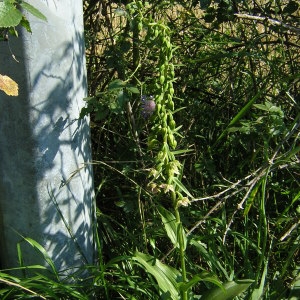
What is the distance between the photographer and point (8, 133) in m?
1.87

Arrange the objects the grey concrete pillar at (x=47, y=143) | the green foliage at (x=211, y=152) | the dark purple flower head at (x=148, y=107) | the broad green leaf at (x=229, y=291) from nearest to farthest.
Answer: the broad green leaf at (x=229, y=291)
the grey concrete pillar at (x=47, y=143)
the green foliage at (x=211, y=152)
the dark purple flower head at (x=148, y=107)

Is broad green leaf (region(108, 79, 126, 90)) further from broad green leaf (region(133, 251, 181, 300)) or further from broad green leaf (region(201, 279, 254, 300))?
broad green leaf (region(201, 279, 254, 300))

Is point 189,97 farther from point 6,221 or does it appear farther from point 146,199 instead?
point 6,221

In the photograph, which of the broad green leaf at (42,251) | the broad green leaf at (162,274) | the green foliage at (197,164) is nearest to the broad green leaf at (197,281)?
the green foliage at (197,164)

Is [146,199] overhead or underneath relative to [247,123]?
underneath

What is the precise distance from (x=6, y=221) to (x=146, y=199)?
22.5 inches

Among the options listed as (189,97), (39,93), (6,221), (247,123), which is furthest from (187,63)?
(6,221)

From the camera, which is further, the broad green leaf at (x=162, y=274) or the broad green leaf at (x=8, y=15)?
the broad green leaf at (x=162, y=274)

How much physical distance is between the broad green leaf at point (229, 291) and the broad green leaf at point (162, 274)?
0.10 metres

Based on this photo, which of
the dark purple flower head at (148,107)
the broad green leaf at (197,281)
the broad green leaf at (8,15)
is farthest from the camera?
the dark purple flower head at (148,107)

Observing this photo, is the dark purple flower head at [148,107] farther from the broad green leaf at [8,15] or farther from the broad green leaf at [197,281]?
the broad green leaf at [8,15]

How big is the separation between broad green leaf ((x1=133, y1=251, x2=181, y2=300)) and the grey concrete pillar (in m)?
0.35

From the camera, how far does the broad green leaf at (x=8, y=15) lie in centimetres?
119

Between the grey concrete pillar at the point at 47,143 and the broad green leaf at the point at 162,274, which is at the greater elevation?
the grey concrete pillar at the point at 47,143
